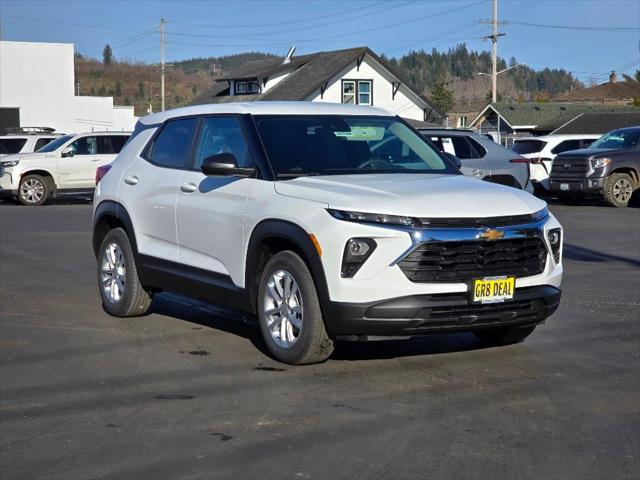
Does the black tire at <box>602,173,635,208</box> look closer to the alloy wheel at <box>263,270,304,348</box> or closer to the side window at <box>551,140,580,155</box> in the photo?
the side window at <box>551,140,580,155</box>

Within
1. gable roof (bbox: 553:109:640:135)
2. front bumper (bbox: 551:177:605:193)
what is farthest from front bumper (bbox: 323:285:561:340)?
gable roof (bbox: 553:109:640:135)

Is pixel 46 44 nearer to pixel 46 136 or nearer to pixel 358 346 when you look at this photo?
pixel 46 136

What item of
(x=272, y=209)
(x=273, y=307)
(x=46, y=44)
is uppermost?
(x=46, y=44)

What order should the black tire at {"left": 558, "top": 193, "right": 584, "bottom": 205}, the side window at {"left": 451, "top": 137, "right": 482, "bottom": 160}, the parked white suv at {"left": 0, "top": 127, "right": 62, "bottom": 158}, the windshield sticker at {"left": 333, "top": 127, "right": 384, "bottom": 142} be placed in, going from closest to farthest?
1. the windshield sticker at {"left": 333, "top": 127, "right": 384, "bottom": 142}
2. the side window at {"left": 451, "top": 137, "right": 482, "bottom": 160}
3. the black tire at {"left": 558, "top": 193, "right": 584, "bottom": 205}
4. the parked white suv at {"left": 0, "top": 127, "right": 62, "bottom": 158}

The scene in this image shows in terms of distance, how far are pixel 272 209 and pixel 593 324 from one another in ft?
11.0

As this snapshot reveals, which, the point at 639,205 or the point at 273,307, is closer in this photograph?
the point at 273,307

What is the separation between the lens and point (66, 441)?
5.75m

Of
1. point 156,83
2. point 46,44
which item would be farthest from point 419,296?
point 156,83

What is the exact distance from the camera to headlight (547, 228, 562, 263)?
7.55 m

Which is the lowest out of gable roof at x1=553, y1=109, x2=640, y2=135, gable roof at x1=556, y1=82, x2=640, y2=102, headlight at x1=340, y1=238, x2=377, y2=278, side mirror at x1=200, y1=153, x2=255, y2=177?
headlight at x1=340, y1=238, x2=377, y2=278

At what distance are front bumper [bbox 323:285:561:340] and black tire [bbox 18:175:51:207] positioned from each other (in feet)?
68.0

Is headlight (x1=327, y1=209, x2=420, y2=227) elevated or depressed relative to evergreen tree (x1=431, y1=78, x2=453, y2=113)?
depressed

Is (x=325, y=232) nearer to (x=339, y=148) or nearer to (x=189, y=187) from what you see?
(x=339, y=148)

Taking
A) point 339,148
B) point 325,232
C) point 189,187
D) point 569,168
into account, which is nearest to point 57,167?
point 569,168
